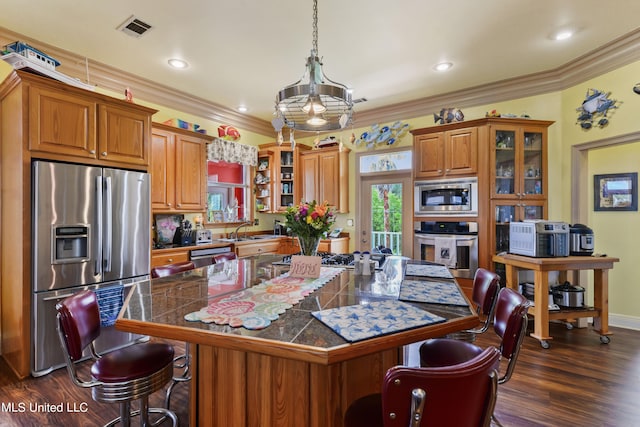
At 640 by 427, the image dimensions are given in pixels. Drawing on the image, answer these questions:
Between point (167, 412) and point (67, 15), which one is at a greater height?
point (67, 15)

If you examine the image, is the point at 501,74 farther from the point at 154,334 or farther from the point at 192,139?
the point at 154,334

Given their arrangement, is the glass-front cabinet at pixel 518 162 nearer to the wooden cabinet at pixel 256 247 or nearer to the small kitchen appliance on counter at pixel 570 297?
the small kitchen appliance on counter at pixel 570 297

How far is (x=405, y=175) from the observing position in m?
4.77

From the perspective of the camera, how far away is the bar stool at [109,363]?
54.9 inches


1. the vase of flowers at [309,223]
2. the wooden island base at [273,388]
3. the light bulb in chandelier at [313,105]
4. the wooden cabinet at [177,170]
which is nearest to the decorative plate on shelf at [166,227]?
the wooden cabinet at [177,170]

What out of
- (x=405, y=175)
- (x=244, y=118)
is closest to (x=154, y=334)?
(x=405, y=175)

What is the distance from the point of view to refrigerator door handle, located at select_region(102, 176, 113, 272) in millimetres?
2812

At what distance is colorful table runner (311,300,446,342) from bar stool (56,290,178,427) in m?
0.91

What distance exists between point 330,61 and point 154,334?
10.3 ft

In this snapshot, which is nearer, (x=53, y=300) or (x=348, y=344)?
(x=348, y=344)

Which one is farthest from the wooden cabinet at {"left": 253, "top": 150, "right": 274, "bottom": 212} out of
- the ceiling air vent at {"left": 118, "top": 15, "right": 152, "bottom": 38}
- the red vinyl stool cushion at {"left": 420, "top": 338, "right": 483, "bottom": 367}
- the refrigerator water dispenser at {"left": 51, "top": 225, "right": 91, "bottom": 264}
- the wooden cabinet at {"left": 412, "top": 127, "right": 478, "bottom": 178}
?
the red vinyl stool cushion at {"left": 420, "top": 338, "right": 483, "bottom": 367}

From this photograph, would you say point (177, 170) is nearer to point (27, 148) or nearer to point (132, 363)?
point (27, 148)

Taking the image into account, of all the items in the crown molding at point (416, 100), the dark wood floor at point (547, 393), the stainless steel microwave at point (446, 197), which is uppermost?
the crown molding at point (416, 100)

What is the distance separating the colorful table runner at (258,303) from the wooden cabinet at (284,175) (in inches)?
136
